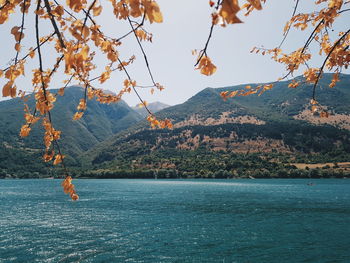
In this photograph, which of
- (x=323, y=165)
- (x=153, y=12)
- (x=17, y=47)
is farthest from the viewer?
(x=323, y=165)

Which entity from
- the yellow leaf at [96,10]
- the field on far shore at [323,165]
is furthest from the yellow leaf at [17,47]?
the field on far shore at [323,165]

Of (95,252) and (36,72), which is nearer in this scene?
(36,72)

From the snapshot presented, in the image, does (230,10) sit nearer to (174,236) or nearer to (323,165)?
(174,236)

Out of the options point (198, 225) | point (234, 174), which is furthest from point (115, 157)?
point (198, 225)

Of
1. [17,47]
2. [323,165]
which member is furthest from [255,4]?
[323,165]

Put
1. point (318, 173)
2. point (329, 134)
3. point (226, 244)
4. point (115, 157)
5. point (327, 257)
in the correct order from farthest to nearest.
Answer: point (115, 157) → point (329, 134) → point (318, 173) → point (226, 244) → point (327, 257)

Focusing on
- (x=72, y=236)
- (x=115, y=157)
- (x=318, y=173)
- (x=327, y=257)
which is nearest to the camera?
(x=327, y=257)

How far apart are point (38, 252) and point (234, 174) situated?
121 m

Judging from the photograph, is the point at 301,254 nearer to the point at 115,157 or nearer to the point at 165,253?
the point at 165,253

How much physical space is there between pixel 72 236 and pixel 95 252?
627 cm

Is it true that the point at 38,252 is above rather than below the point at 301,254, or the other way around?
above

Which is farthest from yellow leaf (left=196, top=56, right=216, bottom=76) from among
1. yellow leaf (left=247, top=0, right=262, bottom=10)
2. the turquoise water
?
the turquoise water

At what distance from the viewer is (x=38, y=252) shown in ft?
68.3

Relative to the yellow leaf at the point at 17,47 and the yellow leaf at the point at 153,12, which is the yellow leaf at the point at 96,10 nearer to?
the yellow leaf at the point at 153,12
